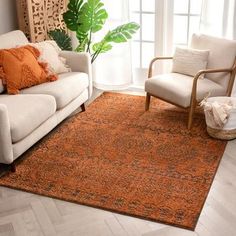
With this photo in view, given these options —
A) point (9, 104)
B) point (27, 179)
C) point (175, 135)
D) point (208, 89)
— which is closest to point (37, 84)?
point (9, 104)

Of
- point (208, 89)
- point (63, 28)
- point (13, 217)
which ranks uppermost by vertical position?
point (63, 28)

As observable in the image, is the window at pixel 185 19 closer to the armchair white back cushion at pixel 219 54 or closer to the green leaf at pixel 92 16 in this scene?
the armchair white back cushion at pixel 219 54

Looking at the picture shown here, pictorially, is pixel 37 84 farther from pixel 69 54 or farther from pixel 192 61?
pixel 192 61

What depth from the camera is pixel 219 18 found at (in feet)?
13.2

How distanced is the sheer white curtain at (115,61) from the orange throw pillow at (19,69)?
4.06 feet

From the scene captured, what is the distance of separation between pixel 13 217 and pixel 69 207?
1.15 ft

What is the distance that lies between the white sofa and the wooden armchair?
688 millimetres

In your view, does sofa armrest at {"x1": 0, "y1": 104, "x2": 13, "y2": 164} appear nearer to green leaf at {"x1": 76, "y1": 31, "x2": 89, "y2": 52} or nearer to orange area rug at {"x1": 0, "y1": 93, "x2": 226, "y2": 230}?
orange area rug at {"x1": 0, "y1": 93, "x2": 226, "y2": 230}

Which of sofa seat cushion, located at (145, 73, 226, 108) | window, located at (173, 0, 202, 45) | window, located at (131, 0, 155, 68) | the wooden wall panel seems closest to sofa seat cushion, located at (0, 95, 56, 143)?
sofa seat cushion, located at (145, 73, 226, 108)

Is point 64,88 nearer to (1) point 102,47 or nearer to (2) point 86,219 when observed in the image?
(1) point 102,47

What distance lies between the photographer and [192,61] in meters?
3.79

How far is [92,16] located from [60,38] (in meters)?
0.42

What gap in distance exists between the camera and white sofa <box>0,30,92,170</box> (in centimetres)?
282

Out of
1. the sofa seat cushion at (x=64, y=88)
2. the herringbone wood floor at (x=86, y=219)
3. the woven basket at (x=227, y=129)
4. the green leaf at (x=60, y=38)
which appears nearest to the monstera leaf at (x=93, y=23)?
the green leaf at (x=60, y=38)
